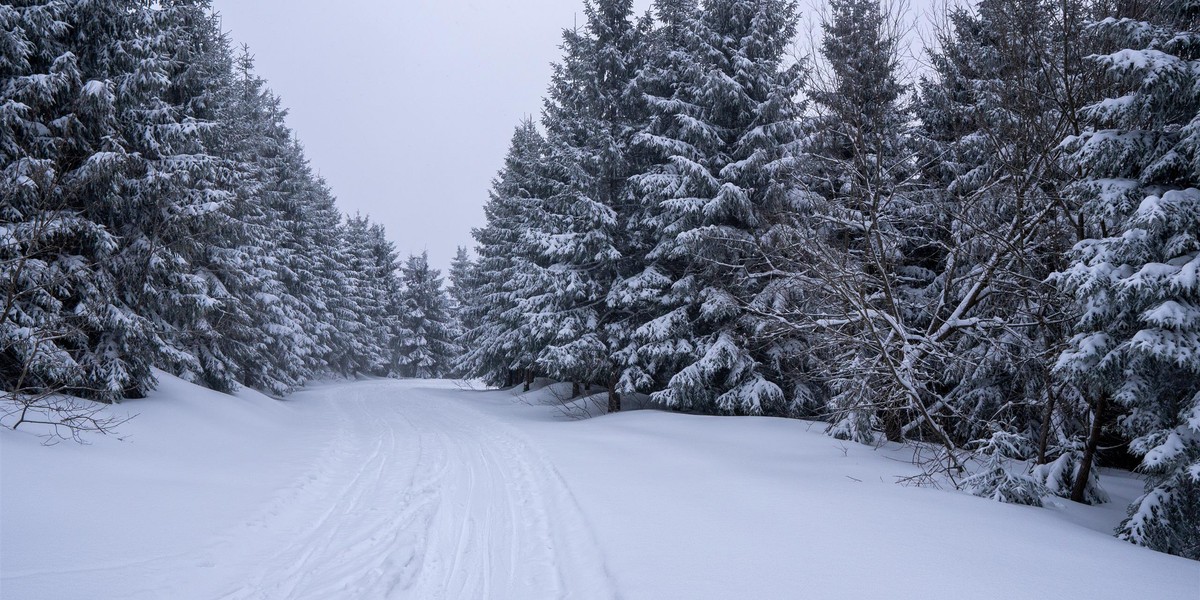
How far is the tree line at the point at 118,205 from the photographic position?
8.48 metres

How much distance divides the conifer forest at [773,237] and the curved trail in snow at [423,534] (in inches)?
5.1

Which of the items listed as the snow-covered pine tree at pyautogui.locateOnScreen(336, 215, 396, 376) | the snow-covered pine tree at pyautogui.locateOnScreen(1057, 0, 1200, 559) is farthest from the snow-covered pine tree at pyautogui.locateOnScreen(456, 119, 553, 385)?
the snow-covered pine tree at pyautogui.locateOnScreen(1057, 0, 1200, 559)

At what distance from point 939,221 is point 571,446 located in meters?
8.45

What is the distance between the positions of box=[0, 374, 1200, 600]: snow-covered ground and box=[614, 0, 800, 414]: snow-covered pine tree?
389cm

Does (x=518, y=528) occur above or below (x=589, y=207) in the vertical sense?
below

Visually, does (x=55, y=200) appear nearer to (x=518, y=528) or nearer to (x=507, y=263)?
(x=518, y=528)

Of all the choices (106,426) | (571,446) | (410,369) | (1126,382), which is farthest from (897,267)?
(410,369)

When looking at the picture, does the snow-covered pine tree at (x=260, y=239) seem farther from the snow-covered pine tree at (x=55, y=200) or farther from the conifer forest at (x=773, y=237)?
the snow-covered pine tree at (x=55, y=200)

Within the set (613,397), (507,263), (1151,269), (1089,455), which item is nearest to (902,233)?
(1089,455)

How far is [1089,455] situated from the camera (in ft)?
25.2

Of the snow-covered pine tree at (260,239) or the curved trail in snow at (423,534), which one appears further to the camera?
the snow-covered pine tree at (260,239)

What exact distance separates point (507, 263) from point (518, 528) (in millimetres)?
19480

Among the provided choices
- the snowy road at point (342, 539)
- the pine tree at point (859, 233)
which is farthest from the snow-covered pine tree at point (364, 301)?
the pine tree at point (859, 233)

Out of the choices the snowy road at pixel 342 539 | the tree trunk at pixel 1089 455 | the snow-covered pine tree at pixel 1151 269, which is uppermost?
the snow-covered pine tree at pixel 1151 269
